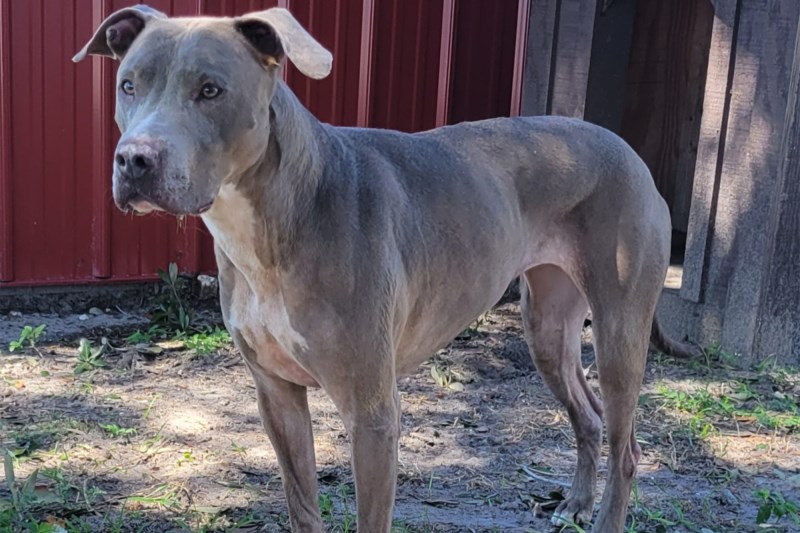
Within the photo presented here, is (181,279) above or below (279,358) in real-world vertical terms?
below

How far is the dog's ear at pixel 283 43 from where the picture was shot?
9.35 ft

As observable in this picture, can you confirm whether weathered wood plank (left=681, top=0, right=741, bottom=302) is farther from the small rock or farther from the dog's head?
the dog's head

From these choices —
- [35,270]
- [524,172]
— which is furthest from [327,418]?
[35,270]

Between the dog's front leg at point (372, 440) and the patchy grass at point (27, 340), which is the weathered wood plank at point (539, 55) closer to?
the patchy grass at point (27, 340)

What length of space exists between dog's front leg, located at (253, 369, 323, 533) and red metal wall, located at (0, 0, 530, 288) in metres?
3.33

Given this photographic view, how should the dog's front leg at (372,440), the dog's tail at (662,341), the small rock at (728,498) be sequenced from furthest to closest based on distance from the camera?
1. the dog's tail at (662,341)
2. the small rock at (728,498)
3. the dog's front leg at (372,440)

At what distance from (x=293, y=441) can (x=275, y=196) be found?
0.93m

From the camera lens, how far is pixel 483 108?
7.67 m

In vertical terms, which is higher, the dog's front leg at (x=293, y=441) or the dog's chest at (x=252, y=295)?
the dog's chest at (x=252, y=295)

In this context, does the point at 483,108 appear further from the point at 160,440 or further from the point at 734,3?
the point at 160,440

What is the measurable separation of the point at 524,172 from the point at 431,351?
2.51 feet

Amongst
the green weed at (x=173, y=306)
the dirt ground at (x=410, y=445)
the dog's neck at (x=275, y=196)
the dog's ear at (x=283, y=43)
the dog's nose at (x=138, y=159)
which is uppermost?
the dog's ear at (x=283, y=43)

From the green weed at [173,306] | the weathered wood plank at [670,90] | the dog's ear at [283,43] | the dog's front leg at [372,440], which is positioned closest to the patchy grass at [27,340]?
the green weed at [173,306]

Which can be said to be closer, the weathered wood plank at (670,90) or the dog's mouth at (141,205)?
the dog's mouth at (141,205)
